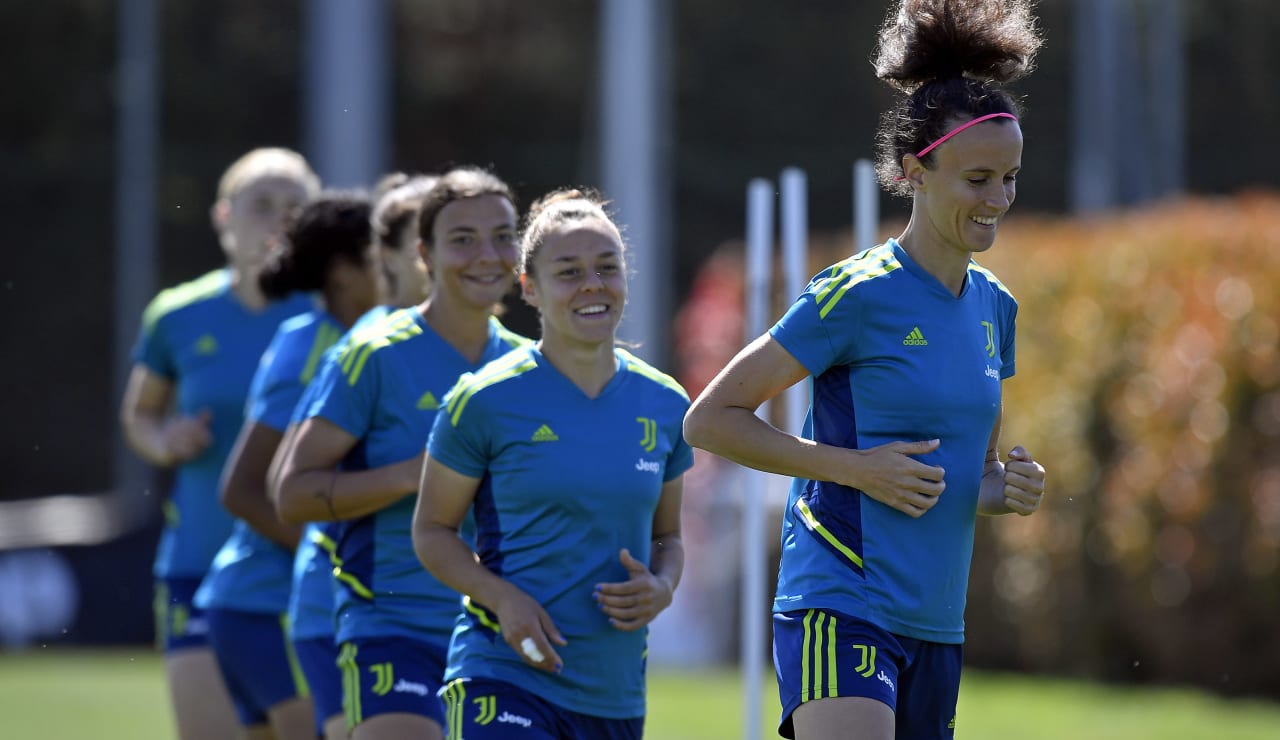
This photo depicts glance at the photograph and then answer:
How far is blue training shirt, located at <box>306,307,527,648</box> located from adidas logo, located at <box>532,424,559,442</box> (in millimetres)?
625

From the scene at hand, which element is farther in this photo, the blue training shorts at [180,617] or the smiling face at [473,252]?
the blue training shorts at [180,617]

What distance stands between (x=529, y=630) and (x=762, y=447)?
73 centimetres

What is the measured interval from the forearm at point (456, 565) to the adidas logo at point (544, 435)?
0.31 metres

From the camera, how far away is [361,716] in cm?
500

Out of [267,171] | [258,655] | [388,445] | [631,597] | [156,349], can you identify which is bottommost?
[258,655]

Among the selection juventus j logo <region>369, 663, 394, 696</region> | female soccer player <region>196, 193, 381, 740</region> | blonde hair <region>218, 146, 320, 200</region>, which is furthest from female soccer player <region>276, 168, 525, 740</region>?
blonde hair <region>218, 146, 320, 200</region>

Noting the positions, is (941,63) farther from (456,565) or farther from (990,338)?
(456,565)

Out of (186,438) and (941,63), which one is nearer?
(941,63)

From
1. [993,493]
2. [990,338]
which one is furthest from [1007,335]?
[993,493]

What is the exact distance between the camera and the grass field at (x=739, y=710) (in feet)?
33.0

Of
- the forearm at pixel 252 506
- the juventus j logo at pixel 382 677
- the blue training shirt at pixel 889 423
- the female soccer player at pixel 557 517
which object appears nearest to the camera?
the blue training shirt at pixel 889 423

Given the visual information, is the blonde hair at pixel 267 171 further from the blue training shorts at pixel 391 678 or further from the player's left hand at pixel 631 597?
the player's left hand at pixel 631 597

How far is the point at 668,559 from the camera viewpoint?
484 centimetres

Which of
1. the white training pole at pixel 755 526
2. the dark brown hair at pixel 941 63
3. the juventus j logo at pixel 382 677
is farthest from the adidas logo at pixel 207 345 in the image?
the dark brown hair at pixel 941 63
